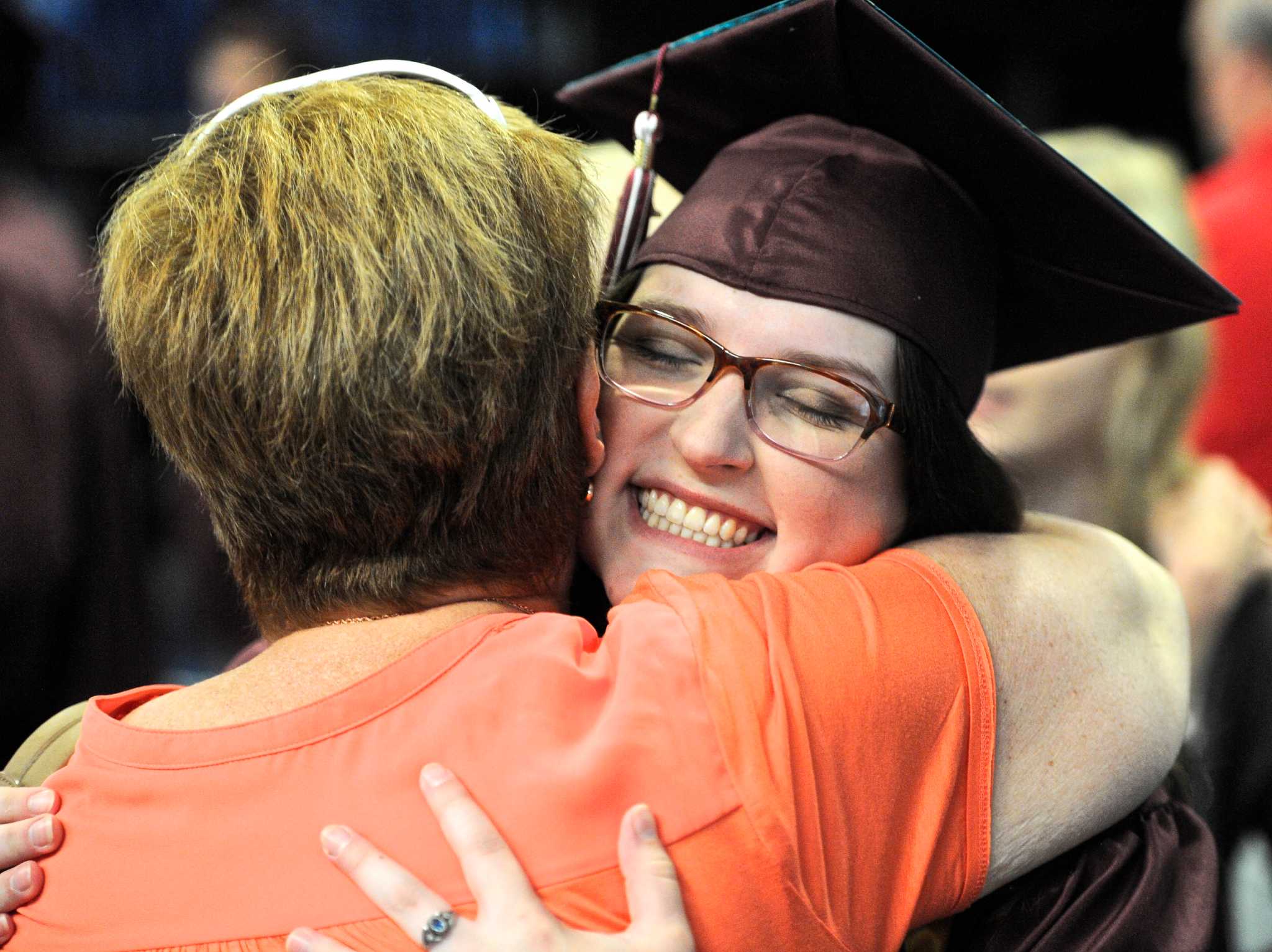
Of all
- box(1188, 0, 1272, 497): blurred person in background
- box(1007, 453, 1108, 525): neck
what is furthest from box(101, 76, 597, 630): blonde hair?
box(1188, 0, 1272, 497): blurred person in background

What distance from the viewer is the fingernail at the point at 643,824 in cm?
114

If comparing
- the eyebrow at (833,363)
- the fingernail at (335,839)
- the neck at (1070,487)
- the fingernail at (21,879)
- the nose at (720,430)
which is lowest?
the neck at (1070,487)

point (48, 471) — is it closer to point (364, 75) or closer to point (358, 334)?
point (364, 75)

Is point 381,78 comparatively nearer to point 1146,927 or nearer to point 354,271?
point 354,271

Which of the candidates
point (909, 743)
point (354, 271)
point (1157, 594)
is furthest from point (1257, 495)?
point (354, 271)

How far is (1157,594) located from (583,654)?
0.91 meters

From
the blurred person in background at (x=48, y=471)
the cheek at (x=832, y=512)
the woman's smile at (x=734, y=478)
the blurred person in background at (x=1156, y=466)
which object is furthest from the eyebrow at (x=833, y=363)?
the blurred person in background at (x=48, y=471)

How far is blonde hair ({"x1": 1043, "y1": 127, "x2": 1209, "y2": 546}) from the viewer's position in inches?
114

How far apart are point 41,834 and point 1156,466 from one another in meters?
2.49

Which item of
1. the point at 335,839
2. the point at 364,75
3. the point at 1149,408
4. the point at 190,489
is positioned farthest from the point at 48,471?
the point at 1149,408

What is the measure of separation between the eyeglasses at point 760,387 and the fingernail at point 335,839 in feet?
2.44

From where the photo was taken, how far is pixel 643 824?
1.14 m

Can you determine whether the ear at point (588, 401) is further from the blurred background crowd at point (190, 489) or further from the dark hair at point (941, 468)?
the blurred background crowd at point (190, 489)

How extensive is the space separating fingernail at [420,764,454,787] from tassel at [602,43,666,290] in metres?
0.95
